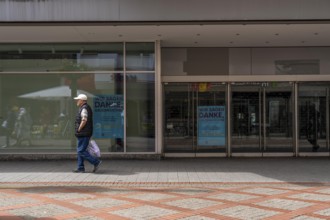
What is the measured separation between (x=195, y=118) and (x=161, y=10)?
16.0 feet

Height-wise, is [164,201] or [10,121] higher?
[10,121]

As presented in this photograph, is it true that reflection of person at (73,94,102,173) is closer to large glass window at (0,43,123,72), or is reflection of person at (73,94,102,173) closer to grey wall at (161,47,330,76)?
large glass window at (0,43,123,72)

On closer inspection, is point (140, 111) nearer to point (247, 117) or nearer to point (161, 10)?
point (247, 117)

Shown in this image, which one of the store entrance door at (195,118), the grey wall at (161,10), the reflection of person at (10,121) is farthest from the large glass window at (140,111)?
the reflection of person at (10,121)

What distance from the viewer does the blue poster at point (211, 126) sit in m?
14.8

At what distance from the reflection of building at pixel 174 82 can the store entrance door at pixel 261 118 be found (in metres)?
0.03

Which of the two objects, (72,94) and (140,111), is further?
(72,94)

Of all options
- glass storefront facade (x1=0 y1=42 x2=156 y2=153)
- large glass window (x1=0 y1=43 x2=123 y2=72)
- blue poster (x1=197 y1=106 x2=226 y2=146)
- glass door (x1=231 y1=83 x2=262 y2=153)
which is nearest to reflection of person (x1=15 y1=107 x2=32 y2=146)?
glass storefront facade (x1=0 y1=42 x2=156 y2=153)

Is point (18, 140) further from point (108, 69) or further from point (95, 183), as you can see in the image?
point (95, 183)

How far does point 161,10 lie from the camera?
10.9 m

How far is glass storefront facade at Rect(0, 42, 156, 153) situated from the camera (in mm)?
13938

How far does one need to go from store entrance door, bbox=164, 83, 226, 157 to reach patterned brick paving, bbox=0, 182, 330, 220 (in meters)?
5.02

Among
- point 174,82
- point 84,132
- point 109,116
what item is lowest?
point 84,132

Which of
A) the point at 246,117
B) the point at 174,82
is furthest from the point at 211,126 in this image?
the point at 174,82
